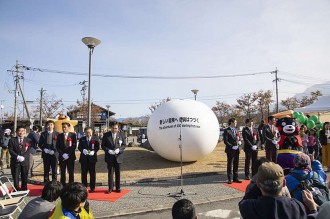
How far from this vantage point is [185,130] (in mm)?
10047

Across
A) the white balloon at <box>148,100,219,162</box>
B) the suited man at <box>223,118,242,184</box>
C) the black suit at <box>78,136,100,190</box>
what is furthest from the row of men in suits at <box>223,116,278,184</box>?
the black suit at <box>78,136,100,190</box>

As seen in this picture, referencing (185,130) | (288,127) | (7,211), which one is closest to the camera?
(7,211)

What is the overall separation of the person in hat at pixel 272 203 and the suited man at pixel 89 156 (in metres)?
6.18

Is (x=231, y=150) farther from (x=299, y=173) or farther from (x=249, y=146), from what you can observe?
(x=299, y=173)

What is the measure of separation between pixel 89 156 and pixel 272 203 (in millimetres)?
6421

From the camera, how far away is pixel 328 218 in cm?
218

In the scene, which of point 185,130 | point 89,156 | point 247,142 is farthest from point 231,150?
point 89,156

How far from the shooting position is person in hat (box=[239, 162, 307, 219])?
2.32 meters

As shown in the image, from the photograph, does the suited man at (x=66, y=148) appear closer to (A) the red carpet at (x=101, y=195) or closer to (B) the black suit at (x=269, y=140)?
(A) the red carpet at (x=101, y=195)

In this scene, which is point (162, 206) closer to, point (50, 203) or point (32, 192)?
point (50, 203)

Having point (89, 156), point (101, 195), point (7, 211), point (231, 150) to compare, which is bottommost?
point (101, 195)

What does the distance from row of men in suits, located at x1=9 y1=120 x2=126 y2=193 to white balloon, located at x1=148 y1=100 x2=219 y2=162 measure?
7.94ft

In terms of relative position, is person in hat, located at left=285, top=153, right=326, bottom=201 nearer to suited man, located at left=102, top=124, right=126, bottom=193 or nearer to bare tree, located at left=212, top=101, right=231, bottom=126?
suited man, located at left=102, top=124, right=126, bottom=193

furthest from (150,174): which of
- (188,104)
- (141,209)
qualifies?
(141,209)
